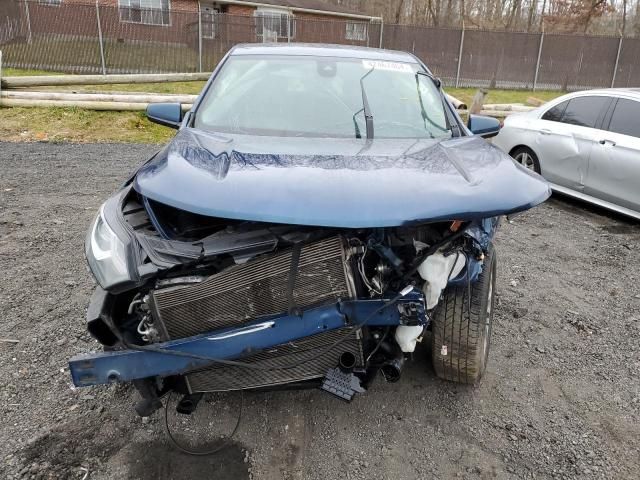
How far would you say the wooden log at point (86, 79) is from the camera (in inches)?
423

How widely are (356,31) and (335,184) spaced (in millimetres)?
19099

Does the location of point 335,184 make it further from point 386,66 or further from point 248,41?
point 248,41

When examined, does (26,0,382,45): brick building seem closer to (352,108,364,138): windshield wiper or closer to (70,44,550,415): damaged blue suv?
(352,108,364,138): windshield wiper

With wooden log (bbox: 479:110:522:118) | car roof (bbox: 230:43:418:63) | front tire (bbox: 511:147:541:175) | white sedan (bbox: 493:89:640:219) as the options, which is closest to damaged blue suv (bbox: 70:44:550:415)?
car roof (bbox: 230:43:418:63)

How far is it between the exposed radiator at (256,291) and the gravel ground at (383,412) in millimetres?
714

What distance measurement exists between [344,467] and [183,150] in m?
1.72

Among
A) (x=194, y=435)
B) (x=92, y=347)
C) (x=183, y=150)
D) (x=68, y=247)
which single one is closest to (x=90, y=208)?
(x=68, y=247)

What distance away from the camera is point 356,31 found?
19469 millimetres

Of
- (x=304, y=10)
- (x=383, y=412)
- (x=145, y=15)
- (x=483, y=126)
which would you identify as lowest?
Result: (x=383, y=412)

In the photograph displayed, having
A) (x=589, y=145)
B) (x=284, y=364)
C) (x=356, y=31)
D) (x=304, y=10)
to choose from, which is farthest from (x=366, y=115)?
(x=304, y=10)

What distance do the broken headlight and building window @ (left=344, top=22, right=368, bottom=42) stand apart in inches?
704

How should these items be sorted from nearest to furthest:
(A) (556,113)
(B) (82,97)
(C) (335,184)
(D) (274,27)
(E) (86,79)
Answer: (C) (335,184) < (A) (556,113) < (B) (82,97) < (E) (86,79) < (D) (274,27)

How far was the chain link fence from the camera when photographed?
1554 centimetres

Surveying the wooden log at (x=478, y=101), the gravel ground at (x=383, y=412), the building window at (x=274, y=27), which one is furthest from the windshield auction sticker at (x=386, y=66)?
the building window at (x=274, y=27)
